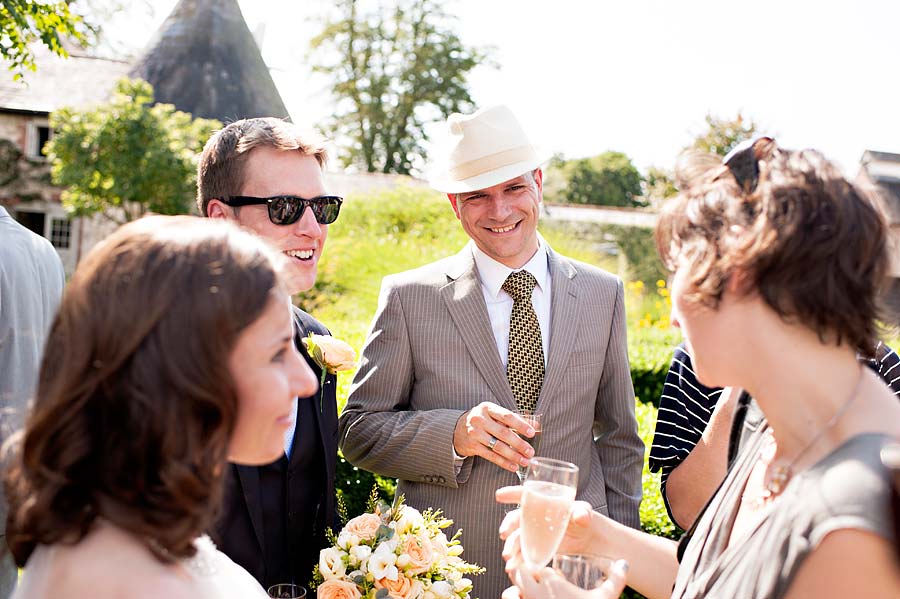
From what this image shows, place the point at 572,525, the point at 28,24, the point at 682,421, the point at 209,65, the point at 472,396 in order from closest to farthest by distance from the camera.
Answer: the point at 572,525 < the point at 682,421 < the point at 472,396 < the point at 28,24 < the point at 209,65

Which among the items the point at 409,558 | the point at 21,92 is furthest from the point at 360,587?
the point at 21,92

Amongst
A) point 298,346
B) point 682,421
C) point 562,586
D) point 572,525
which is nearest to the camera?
point 562,586

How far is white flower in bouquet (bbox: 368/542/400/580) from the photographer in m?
2.35

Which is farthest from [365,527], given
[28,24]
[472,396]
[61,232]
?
[61,232]

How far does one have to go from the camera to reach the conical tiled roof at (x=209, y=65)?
1218 inches

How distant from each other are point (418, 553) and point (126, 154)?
87.7ft

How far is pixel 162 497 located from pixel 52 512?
0.19 m

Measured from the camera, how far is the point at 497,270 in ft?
12.1

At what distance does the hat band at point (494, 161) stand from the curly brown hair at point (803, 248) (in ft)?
6.75

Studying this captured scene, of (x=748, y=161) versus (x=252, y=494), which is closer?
(x=748, y=161)

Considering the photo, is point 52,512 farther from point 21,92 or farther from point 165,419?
point 21,92

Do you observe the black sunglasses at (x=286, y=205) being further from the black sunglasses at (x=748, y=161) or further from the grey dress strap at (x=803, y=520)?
the grey dress strap at (x=803, y=520)

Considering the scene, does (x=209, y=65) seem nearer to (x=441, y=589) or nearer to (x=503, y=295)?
(x=503, y=295)

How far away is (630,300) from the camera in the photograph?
15578mm
